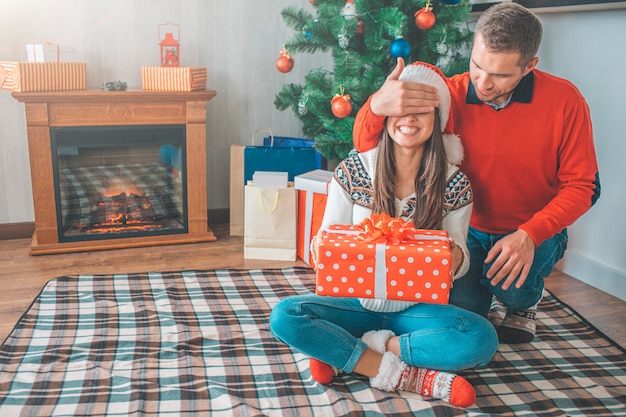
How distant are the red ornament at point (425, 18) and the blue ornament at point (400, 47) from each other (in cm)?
8

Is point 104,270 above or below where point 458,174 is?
below

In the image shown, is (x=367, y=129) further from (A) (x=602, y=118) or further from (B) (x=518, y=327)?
(A) (x=602, y=118)

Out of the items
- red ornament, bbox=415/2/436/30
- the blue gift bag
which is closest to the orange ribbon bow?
red ornament, bbox=415/2/436/30

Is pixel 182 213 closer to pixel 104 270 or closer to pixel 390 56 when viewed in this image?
pixel 104 270

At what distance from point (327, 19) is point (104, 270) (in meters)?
1.31

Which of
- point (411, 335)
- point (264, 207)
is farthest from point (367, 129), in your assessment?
point (264, 207)

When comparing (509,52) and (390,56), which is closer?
(509,52)

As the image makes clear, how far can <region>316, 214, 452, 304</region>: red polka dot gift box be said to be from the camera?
4.90 ft

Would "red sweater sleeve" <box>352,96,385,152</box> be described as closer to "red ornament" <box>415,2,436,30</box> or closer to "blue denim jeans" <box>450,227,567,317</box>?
"blue denim jeans" <box>450,227,567,317</box>

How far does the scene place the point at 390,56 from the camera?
249 cm

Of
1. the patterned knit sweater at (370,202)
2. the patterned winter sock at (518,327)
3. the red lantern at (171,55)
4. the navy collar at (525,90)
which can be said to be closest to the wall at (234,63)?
the red lantern at (171,55)

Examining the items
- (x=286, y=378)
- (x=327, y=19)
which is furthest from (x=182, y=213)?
(x=286, y=378)

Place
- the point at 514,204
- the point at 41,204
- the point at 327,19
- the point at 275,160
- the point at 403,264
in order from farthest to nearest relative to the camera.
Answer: the point at 275,160 < the point at 41,204 < the point at 327,19 < the point at 514,204 < the point at 403,264

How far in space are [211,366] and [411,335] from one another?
0.55m
